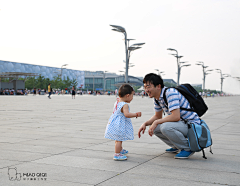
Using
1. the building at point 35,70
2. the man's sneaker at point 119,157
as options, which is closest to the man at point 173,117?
the man's sneaker at point 119,157

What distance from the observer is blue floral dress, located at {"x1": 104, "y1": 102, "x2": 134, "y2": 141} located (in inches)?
175

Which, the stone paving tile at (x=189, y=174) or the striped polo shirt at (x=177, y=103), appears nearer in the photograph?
the stone paving tile at (x=189, y=174)

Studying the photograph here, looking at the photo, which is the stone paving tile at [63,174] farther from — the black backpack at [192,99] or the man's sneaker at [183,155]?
the black backpack at [192,99]

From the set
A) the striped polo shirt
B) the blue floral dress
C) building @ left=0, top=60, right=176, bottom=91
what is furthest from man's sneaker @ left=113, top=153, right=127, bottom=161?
building @ left=0, top=60, right=176, bottom=91

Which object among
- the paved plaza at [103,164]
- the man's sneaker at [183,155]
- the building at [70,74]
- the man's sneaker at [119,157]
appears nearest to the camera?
the paved plaza at [103,164]

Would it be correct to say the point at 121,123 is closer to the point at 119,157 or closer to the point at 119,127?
the point at 119,127

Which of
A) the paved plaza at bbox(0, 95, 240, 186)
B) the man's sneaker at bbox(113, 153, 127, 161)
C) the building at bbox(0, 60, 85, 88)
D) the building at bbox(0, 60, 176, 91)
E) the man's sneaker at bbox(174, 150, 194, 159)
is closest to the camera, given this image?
the paved plaza at bbox(0, 95, 240, 186)

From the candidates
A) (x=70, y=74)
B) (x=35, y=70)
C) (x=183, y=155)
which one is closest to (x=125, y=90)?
(x=183, y=155)

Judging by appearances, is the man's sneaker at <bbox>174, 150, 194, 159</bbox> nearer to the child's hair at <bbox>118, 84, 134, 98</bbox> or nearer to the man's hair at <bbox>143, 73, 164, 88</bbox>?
the man's hair at <bbox>143, 73, 164, 88</bbox>

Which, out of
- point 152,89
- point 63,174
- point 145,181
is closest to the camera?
point 145,181

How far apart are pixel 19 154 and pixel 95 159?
1179 millimetres

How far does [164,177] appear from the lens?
342 centimetres

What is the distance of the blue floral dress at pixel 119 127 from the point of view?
4438mm

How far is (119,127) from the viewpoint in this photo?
4.46m
